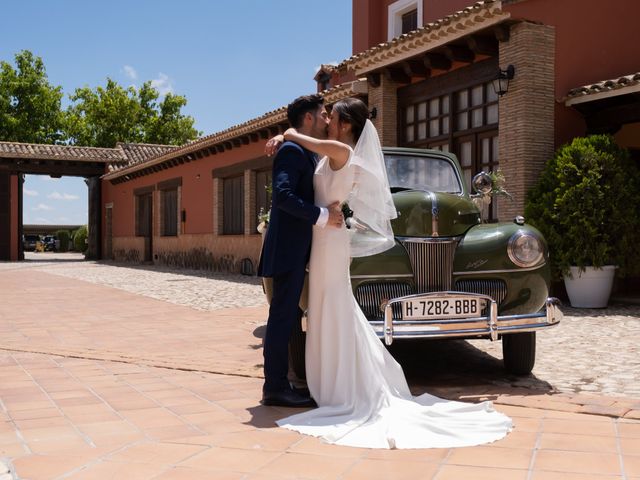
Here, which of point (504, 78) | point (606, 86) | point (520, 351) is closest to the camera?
point (520, 351)

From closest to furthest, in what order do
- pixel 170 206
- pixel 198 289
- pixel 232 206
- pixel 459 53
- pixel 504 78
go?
1. pixel 504 78
2. pixel 459 53
3. pixel 198 289
4. pixel 232 206
5. pixel 170 206

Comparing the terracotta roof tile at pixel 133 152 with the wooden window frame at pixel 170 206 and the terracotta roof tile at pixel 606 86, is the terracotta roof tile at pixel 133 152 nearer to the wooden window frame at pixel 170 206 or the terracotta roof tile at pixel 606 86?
the wooden window frame at pixel 170 206

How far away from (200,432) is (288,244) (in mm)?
1087

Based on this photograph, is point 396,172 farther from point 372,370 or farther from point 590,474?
point 590,474

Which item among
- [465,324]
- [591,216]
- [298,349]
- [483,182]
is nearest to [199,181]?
[591,216]

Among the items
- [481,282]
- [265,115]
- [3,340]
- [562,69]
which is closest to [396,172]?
[481,282]

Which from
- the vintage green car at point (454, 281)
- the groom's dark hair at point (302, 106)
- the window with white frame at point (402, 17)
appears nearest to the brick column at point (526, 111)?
the vintage green car at point (454, 281)

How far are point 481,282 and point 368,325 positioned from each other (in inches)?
36.9

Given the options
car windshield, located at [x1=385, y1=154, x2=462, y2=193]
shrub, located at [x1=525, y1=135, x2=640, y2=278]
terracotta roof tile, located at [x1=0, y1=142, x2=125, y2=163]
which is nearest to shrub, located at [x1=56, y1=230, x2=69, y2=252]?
terracotta roof tile, located at [x1=0, y1=142, x2=125, y2=163]

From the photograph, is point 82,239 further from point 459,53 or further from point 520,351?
point 520,351

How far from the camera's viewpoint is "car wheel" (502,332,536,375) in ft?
14.7

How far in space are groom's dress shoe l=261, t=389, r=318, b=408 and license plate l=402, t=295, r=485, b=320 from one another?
76 cm

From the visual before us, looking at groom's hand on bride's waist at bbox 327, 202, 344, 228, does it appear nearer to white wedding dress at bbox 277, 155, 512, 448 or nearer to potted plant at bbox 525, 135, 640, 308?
white wedding dress at bbox 277, 155, 512, 448

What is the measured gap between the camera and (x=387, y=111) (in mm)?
11703
